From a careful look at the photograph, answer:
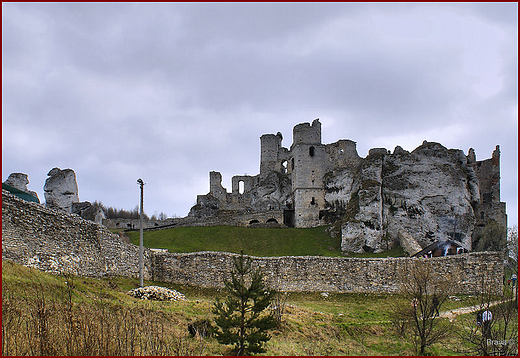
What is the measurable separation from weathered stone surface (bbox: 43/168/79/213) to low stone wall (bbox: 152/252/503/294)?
26764 millimetres

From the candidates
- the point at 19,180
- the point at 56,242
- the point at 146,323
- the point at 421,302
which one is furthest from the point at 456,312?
the point at 19,180

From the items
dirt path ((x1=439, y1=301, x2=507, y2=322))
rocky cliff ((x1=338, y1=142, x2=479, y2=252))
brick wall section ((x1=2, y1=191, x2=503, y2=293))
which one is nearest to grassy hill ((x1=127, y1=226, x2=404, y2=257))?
rocky cliff ((x1=338, y1=142, x2=479, y2=252))

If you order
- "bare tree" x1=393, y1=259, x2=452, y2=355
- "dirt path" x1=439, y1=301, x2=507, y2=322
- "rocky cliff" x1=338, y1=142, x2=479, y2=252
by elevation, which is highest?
"rocky cliff" x1=338, y1=142, x2=479, y2=252

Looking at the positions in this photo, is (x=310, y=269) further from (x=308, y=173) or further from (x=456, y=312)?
(x=308, y=173)

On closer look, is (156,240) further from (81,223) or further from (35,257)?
(35,257)

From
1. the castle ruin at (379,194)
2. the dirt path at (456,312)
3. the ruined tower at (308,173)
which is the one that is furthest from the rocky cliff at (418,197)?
the dirt path at (456,312)

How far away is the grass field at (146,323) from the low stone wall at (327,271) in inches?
131

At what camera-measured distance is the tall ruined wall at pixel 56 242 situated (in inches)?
611

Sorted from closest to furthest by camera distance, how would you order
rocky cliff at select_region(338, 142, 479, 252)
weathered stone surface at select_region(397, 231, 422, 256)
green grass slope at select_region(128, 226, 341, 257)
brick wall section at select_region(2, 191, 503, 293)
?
brick wall section at select_region(2, 191, 503, 293), weathered stone surface at select_region(397, 231, 422, 256), green grass slope at select_region(128, 226, 341, 257), rocky cliff at select_region(338, 142, 479, 252)

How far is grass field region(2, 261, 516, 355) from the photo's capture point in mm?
8578

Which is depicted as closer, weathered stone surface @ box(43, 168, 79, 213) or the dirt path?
the dirt path

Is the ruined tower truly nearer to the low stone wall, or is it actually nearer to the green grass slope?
the green grass slope

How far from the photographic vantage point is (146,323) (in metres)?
12.1

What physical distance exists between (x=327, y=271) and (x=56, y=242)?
15.4m
